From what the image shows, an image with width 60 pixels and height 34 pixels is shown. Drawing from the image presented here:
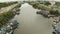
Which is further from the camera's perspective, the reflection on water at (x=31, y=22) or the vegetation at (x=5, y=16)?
the vegetation at (x=5, y=16)

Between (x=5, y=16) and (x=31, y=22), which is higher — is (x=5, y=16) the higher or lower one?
the higher one

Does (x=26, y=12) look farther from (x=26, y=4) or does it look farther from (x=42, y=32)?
(x=42, y=32)

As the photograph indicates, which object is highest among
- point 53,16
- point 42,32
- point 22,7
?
point 22,7

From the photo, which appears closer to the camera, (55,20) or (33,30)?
(33,30)

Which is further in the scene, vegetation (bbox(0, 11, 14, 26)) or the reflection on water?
vegetation (bbox(0, 11, 14, 26))

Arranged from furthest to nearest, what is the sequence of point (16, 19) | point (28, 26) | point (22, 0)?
1. point (22, 0)
2. point (16, 19)
3. point (28, 26)

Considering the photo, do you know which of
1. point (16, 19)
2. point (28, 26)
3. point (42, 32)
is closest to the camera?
point (42, 32)

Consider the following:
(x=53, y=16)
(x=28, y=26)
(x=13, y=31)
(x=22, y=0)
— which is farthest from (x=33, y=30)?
(x=22, y=0)

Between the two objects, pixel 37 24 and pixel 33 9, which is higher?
pixel 33 9
